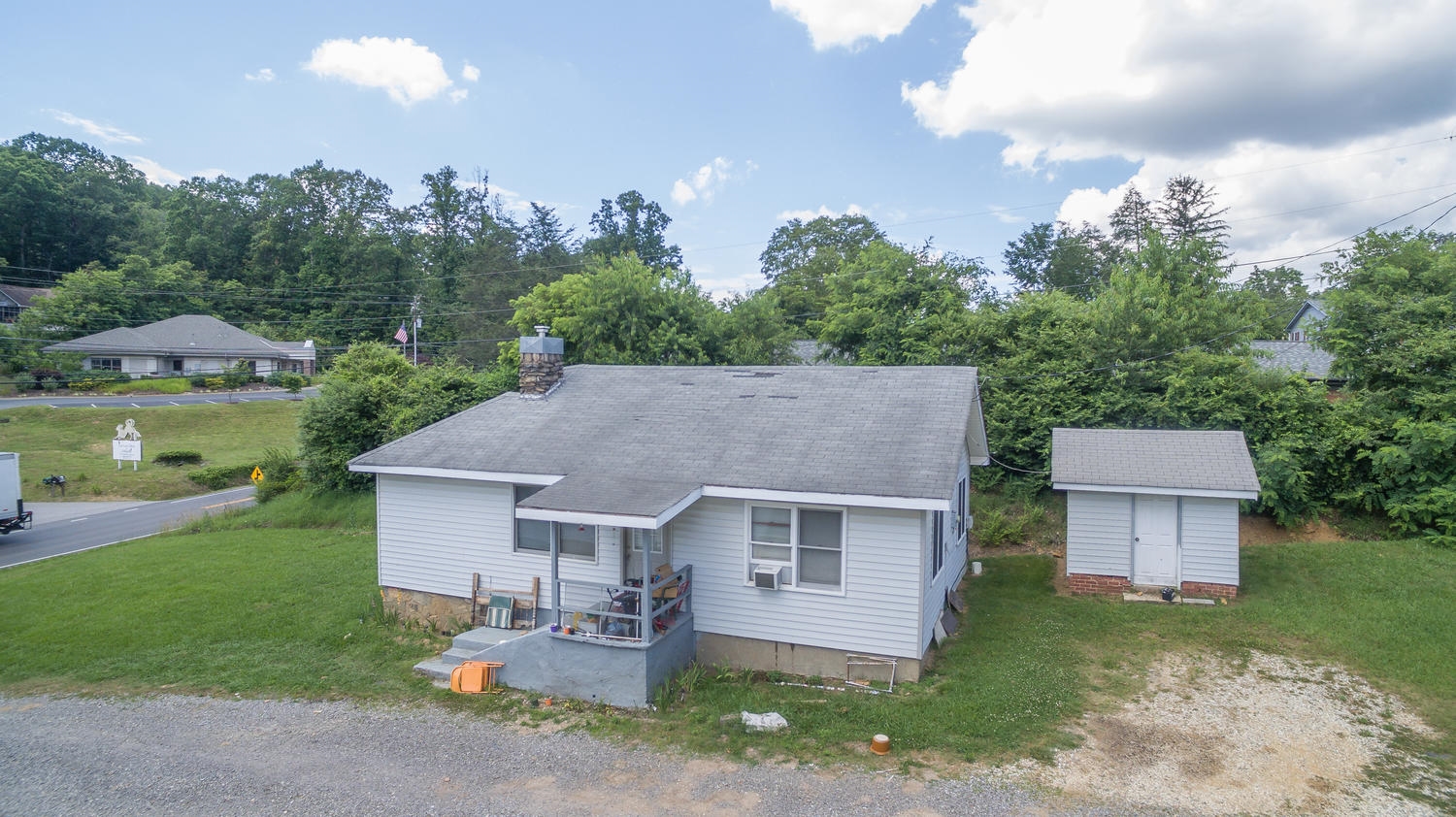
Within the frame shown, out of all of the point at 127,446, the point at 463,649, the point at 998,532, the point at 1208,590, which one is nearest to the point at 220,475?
the point at 127,446

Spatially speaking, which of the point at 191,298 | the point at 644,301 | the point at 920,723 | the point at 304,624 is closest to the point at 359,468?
the point at 304,624

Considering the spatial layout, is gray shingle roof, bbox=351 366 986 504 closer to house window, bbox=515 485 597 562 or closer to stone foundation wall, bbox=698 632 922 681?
house window, bbox=515 485 597 562

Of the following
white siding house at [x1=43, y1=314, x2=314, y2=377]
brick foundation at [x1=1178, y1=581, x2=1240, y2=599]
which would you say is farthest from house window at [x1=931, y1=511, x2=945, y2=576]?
white siding house at [x1=43, y1=314, x2=314, y2=377]

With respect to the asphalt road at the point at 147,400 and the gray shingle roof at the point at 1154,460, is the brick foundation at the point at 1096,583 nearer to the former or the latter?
the gray shingle roof at the point at 1154,460

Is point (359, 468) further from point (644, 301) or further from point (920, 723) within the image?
point (644, 301)

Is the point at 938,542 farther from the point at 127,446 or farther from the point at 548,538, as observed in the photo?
the point at 127,446

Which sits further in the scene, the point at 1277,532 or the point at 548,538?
the point at 1277,532
